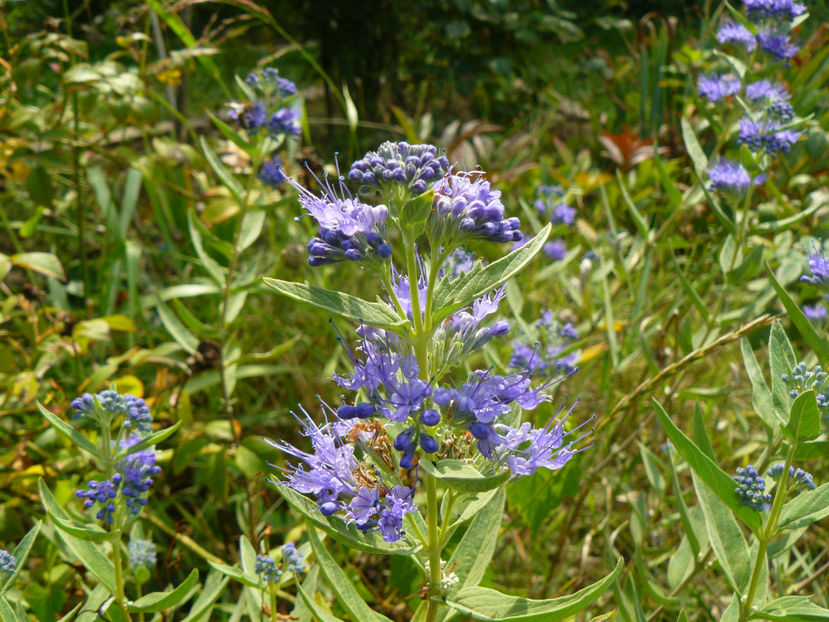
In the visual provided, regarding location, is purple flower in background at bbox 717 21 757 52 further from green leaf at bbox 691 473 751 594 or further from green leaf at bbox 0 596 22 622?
green leaf at bbox 0 596 22 622

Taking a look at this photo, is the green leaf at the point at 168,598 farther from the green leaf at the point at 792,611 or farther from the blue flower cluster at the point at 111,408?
the green leaf at the point at 792,611

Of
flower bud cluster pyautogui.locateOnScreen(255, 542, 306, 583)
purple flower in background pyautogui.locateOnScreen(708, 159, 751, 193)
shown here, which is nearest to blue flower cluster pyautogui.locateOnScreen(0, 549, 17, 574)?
flower bud cluster pyautogui.locateOnScreen(255, 542, 306, 583)

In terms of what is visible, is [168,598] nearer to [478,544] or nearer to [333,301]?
[478,544]

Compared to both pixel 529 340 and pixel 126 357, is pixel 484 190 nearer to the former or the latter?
pixel 529 340

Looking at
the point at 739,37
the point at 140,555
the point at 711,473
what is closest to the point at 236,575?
the point at 140,555

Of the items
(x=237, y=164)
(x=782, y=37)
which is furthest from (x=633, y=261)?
(x=237, y=164)

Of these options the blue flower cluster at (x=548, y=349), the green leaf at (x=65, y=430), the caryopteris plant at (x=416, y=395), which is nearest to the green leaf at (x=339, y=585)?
the caryopteris plant at (x=416, y=395)
